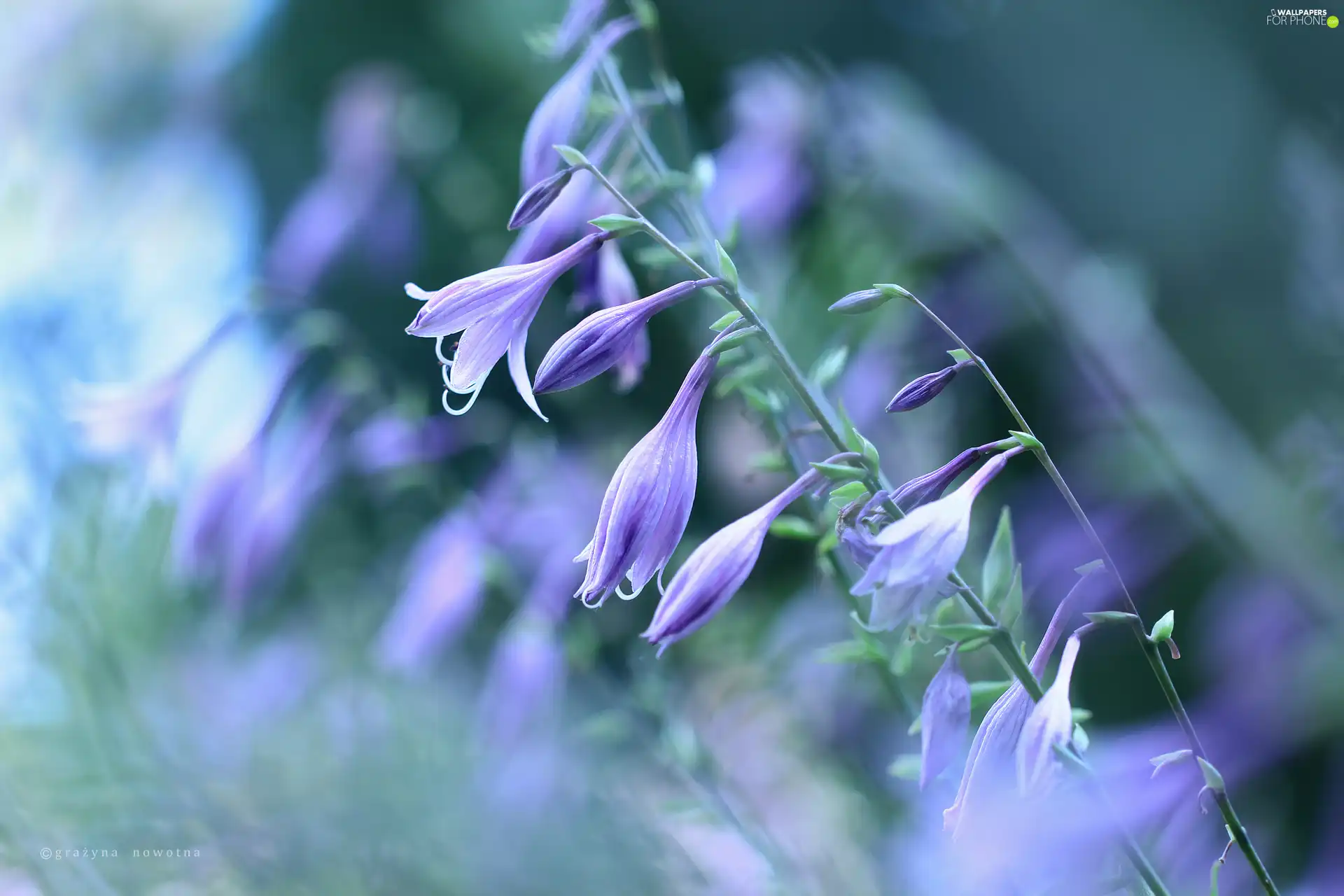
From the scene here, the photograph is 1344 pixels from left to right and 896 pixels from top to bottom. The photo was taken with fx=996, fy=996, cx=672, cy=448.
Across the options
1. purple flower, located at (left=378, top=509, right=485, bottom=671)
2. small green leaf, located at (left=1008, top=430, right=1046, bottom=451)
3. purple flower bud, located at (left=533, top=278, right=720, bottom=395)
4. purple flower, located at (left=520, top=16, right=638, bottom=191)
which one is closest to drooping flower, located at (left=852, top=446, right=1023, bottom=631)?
small green leaf, located at (left=1008, top=430, right=1046, bottom=451)

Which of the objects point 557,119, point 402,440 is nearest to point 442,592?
point 402,440

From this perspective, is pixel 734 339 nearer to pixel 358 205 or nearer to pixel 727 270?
pixel 727 270

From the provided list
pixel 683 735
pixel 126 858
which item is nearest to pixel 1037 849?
pixel 683 735

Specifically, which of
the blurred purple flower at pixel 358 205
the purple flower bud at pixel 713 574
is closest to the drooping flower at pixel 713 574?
the purple flower bud at pixel 713 574

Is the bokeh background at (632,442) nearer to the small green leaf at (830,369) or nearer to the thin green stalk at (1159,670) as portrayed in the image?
the small green leaf at (830,369)

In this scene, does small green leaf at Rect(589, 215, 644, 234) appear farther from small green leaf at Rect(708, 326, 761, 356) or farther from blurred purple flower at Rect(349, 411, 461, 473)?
blurred purple flower at Rect(349, 411, 461, 473)

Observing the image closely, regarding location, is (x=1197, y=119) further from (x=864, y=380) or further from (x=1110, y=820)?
(x=1110, y=820)
